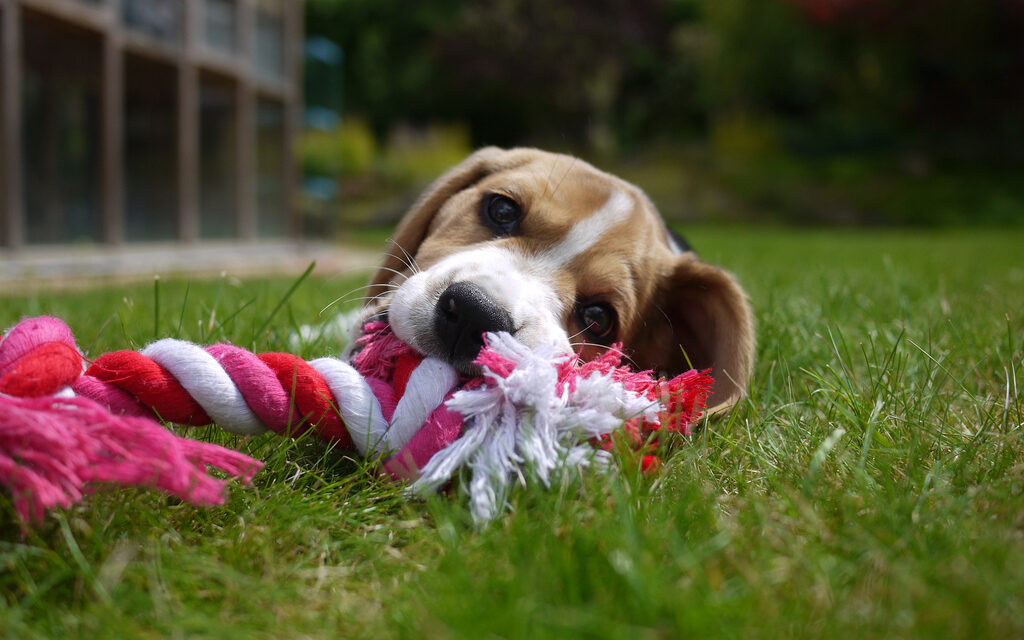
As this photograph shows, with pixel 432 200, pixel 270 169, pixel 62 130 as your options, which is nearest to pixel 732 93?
pixel 270 169

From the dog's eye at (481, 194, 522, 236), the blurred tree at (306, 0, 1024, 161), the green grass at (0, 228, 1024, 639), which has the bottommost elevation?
the green grass at (0, 228, 1024, 639)

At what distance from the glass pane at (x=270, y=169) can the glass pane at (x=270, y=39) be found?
1.79 ft

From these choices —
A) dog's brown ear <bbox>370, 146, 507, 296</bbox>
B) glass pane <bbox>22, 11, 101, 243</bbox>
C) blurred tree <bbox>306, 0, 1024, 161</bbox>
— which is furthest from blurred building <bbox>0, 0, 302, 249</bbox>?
blurred tree <bbox>306, 0, 1024, 161</bbox>

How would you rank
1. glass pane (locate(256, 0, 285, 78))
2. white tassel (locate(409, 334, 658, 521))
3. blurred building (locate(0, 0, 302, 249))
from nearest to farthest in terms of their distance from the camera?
1. white tassel (locate(409, 334, 658, 521))
2. blurred building (locate(0, 0, 302, 249))
3. glass pane (locate(256, 0, 285, 78))

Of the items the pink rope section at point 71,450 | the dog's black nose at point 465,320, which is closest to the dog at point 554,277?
the dog's black nose at point 465,320

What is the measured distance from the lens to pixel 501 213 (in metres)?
3.01

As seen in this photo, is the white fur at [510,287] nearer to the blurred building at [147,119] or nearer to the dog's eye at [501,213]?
the dog's eye at [501,213]

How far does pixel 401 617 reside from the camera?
1353 millimetres

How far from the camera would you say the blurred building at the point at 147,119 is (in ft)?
27.6

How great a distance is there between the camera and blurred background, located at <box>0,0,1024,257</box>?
931cm

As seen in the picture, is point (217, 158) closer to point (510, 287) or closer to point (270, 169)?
point (270, 169)

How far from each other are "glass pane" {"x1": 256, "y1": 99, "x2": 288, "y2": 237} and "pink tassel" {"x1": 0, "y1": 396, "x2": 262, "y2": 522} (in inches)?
467

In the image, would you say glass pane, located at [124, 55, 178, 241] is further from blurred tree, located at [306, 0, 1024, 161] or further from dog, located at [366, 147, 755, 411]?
blurred tree, located at [306, 0, 1024, 161]

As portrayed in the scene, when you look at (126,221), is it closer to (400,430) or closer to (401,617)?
(400,430)
